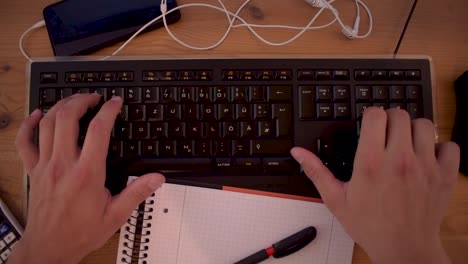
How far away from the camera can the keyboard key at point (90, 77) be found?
2.05 ft

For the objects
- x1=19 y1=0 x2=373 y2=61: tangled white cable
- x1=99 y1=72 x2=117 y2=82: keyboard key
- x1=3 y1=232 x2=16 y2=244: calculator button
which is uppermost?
x1=19 y1=0 x2=373 y2=61: tangled white cable

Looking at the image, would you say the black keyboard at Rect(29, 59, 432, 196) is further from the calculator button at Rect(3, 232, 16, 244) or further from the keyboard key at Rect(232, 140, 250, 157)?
the calculator button at Rect(3, 232, 16, 244)

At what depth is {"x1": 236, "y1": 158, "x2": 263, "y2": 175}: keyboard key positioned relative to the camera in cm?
62

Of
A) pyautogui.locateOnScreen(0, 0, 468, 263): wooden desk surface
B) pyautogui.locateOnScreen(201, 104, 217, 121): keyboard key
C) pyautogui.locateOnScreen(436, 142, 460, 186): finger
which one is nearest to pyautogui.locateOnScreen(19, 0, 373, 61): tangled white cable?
pyautogui.locateOnScreen(0, 0, 468, 263): wooden desk surface

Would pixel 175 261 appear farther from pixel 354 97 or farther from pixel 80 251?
pixel 354 97

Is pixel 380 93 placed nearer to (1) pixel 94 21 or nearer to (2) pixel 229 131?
(2) pixel 229 131

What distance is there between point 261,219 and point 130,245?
0.18m

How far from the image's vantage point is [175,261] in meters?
0.61

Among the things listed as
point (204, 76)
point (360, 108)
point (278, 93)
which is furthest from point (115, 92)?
point (360, 108)

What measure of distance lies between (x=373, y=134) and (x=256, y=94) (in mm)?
166

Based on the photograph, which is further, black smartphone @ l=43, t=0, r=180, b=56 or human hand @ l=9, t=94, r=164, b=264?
black smartphone @ l=43, t=0, r=180, b=56

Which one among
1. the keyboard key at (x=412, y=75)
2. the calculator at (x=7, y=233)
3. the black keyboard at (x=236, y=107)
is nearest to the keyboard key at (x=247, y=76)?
the black keyboard at (x=236, y=107)

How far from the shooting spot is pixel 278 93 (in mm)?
626

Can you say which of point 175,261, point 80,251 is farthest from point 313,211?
point 80,251
